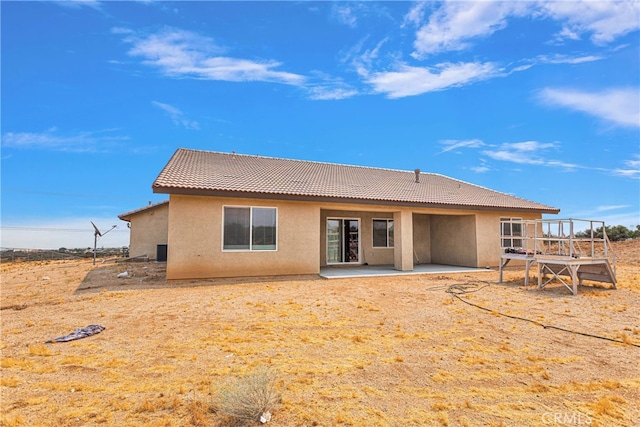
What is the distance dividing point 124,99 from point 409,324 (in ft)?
47.9

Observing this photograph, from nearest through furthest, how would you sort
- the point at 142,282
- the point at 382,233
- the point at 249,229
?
the point at 142,282
the point at 249,229
the point at 382,233

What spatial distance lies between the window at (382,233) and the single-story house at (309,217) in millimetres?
48

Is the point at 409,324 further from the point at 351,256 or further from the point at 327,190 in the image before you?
the point at 351,256

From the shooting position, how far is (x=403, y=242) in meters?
12.8

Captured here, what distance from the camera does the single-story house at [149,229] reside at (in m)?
18.5

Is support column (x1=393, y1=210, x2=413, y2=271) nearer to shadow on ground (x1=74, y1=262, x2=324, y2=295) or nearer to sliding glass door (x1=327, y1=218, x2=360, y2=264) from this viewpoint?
sliding glass door (x1=327, y1=218, x2=360, y2=264)

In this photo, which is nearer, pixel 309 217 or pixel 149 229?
pixel 309 217

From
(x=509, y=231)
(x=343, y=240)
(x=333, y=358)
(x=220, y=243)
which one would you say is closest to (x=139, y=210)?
(x=220, y=243)

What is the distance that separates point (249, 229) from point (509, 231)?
39.8ft

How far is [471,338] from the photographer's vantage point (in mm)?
4730

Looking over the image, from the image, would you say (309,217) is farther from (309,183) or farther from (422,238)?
(422,238)

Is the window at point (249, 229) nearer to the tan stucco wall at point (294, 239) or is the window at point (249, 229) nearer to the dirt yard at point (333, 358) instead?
the tan stucco wall at point (294, 239)

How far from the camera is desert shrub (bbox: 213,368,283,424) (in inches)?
101

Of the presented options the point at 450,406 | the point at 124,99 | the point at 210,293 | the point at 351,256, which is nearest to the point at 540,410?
the point at 450,406
